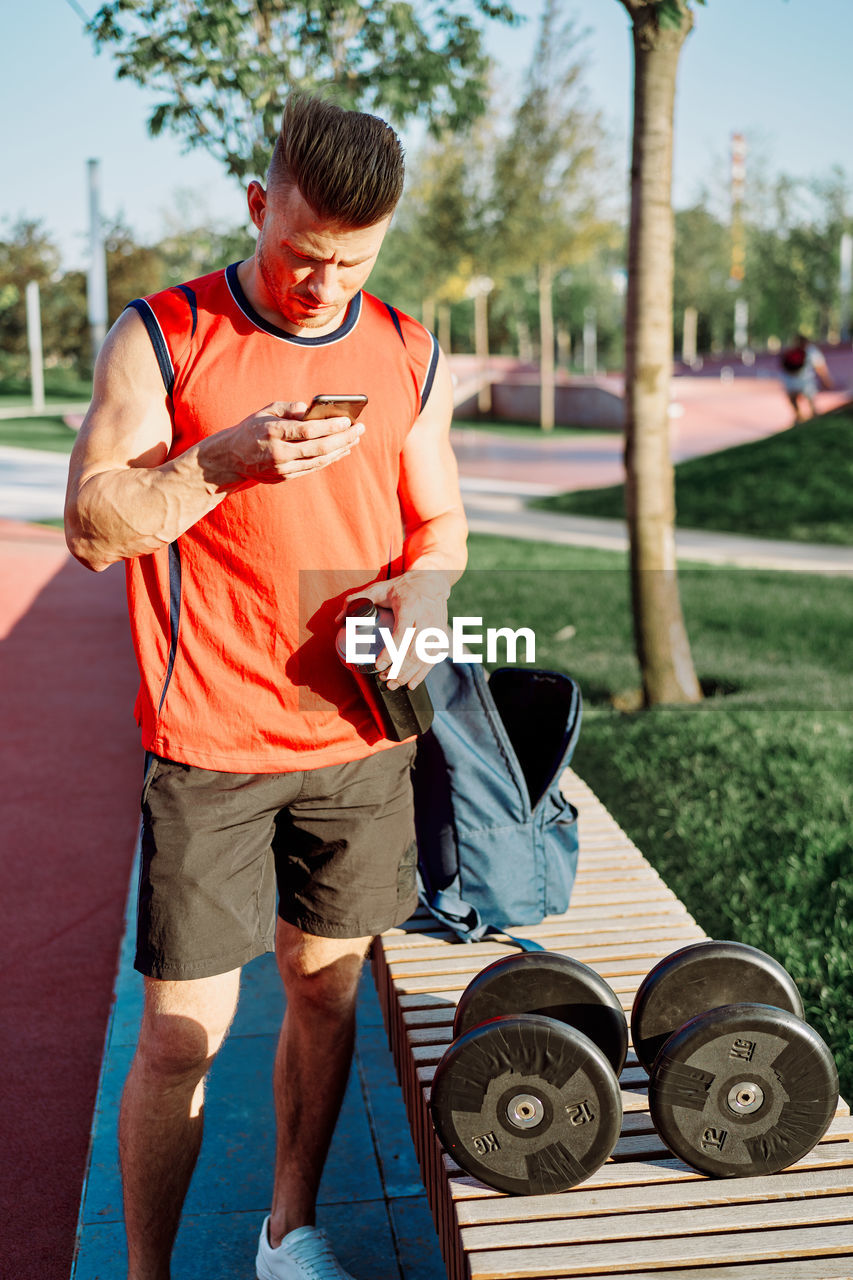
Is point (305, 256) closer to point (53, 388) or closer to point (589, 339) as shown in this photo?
point (53, 388)

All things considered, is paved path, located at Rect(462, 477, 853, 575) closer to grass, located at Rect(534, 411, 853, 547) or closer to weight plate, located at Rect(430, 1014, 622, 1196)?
grass, located at Rect(534, 411, 853, 547)

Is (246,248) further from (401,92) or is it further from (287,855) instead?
(287,855)

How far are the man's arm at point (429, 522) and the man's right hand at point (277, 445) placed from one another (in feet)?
1.20

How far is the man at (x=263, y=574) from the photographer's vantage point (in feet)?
6.44

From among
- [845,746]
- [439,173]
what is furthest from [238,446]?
[439,173]

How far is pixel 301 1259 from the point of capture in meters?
2.43

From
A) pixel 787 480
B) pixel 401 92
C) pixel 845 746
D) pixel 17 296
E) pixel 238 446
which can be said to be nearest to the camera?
pixel 238 446

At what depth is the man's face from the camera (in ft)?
6.49

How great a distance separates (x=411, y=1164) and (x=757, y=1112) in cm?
129

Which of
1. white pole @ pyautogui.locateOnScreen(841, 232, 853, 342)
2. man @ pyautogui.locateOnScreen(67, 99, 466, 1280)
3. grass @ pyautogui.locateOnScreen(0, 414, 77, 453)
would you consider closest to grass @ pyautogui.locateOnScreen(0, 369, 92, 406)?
grass @ pyautogui.locateOnScreen(0, 414, 77, 453)

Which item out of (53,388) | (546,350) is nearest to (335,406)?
(546,350)

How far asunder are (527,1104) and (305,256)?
56.5 inches

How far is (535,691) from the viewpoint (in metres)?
3.45

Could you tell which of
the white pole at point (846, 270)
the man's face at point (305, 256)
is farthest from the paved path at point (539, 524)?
the white pole at point (846, 270)
